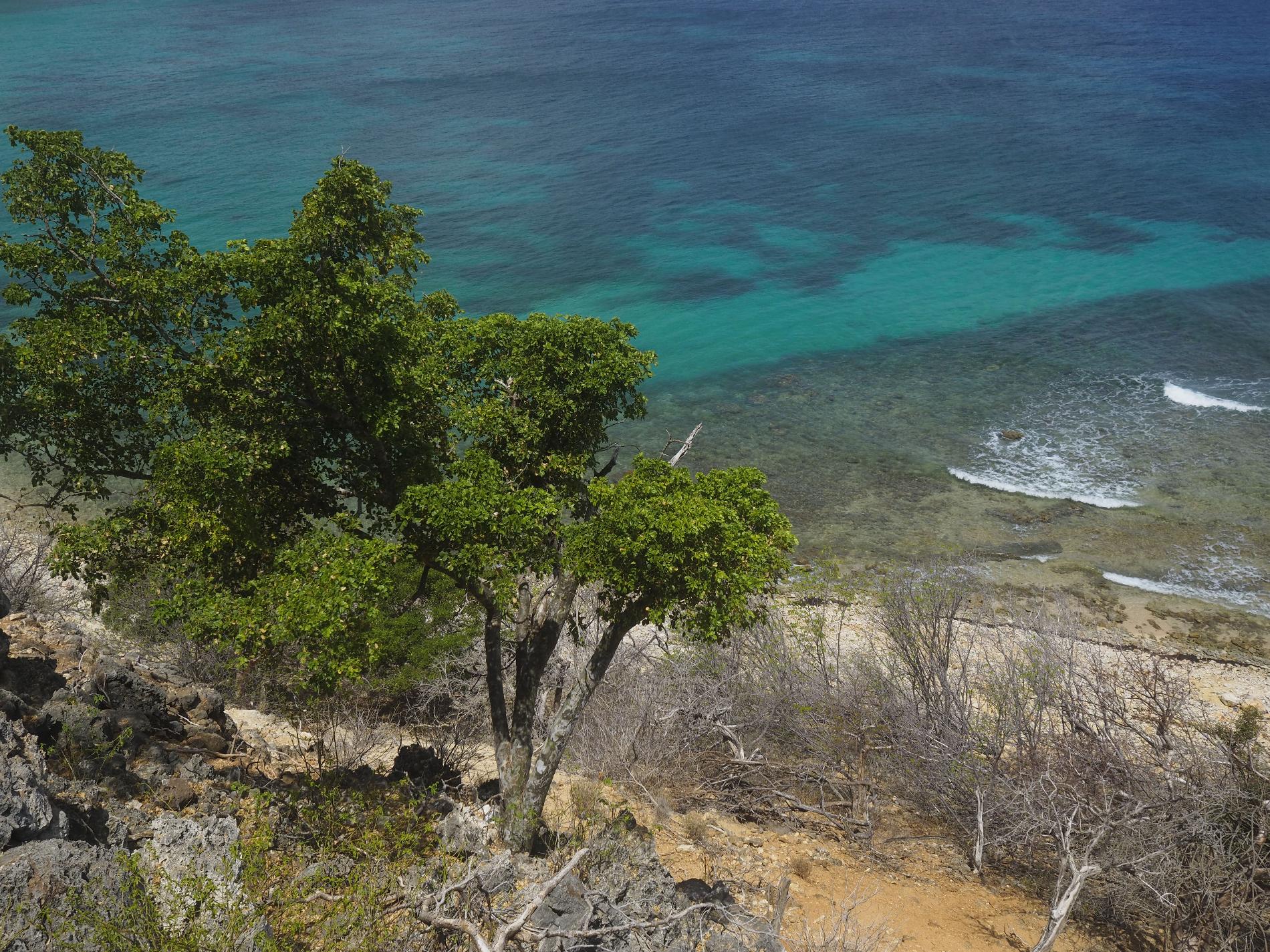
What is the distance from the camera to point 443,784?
1214 centimetres

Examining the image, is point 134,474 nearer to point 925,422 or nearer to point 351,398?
point 351,398

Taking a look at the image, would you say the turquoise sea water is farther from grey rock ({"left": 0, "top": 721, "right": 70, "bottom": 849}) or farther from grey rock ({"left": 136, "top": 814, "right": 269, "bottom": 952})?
grey rock ({"left": 0, "top": 721, "right": 70, "bottom": 849})

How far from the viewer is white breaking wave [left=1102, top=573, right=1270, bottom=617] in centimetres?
2502

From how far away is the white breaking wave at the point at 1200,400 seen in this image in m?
36.4

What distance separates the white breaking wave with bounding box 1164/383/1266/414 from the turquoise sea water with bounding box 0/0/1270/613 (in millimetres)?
346

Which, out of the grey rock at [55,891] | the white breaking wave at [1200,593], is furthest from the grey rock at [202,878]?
the white breaking wave at [1200,593]

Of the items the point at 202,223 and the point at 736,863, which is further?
the point at 202,223

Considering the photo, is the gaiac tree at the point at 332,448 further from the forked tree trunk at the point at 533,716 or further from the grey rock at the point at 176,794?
the grey rock at the point at 176,794

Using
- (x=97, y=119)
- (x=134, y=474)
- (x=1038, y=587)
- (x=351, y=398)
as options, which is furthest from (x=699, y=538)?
(x=97, y=119)

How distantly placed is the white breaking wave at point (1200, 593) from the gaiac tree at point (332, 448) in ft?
62.7

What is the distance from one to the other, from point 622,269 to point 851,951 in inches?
1701

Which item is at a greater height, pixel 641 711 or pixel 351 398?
pixel 351 398

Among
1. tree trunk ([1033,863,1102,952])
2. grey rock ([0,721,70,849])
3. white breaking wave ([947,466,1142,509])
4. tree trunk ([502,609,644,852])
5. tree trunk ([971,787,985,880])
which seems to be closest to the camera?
grey rock ([0,721,70,849])

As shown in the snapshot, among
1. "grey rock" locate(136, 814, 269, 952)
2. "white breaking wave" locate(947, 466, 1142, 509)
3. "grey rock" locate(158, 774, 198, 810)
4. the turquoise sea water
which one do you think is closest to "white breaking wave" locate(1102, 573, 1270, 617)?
the turquoise sea water
